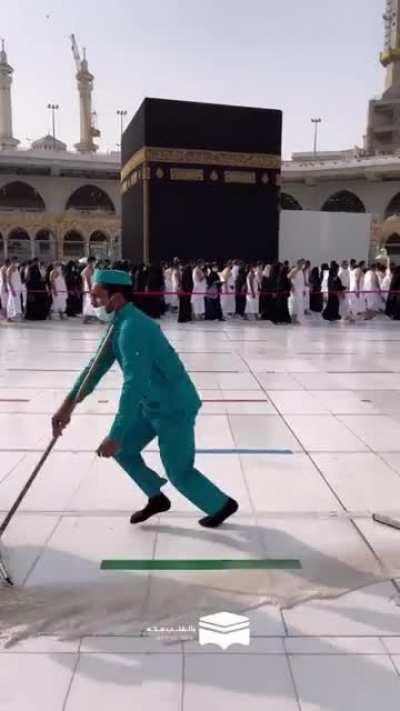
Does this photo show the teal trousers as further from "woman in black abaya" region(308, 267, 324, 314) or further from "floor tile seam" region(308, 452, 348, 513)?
"woman in black abaya" region(308, 267, 324, 314)

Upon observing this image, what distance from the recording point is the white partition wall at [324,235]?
669 inches

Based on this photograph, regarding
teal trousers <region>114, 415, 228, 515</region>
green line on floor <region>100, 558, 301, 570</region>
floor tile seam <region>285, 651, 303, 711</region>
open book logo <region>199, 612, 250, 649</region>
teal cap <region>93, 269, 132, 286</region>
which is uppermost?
teal cap <region>93, 269, 132, 286</region>

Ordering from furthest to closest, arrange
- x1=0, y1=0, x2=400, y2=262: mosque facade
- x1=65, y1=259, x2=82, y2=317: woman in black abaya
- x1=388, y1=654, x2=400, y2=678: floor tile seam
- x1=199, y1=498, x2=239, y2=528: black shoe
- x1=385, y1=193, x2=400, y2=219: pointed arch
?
x1=385, y1=193, x2=400, y2=219: pointed arch < x1=0, y1=0, x2=400, y2=262: mosque facade < x1=65, y1=259, x2=82, y2=317: woman in black abaya < x1=199, y1=498, x2=239, y2=528: black shoe < x1=388, y1=654, x2=400, y2=678: floor tile seam

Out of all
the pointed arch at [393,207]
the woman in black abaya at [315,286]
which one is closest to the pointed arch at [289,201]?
the pointed arch at [393,207]

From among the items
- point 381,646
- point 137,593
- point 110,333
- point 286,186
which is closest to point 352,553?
point 381,646

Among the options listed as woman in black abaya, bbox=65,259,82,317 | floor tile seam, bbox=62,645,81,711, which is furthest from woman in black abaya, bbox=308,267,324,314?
floor tile seam, bbox=62,645,81,711

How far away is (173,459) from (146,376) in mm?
374

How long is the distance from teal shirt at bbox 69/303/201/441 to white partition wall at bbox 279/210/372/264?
15.3 meters

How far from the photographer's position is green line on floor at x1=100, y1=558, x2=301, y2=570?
237 centimetres

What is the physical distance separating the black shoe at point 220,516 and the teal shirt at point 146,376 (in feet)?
1.47

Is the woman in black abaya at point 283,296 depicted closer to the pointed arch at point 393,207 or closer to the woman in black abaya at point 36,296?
the woman in black abaya at point 36,296

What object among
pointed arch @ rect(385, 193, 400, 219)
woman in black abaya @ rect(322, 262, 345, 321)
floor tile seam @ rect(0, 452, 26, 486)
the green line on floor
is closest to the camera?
the green line on floor

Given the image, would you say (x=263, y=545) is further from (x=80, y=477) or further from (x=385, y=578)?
(x=80, y=477)

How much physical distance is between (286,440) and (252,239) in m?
13.9
